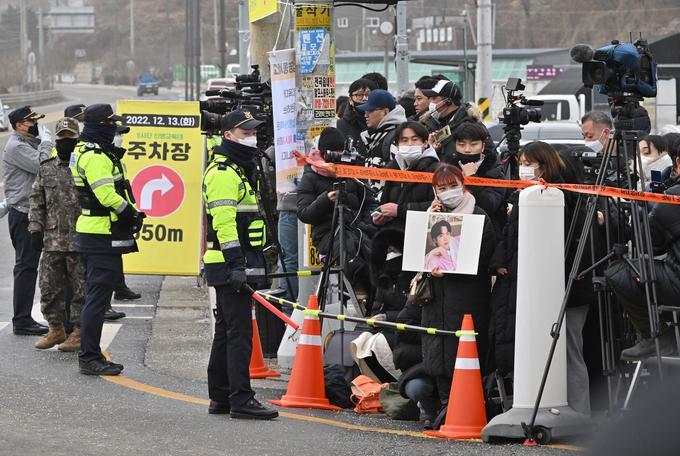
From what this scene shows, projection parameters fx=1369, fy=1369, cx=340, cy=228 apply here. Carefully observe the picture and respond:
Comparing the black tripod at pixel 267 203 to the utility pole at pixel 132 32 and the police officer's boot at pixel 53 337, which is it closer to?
the police officer's boot at pixel 53 337

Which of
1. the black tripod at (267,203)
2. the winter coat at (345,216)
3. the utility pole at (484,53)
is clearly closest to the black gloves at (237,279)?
the winter coat at (345,216)

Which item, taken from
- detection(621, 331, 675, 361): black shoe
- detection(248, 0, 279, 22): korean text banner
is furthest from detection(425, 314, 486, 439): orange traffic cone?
detection(248, 0, 279, 22): korean text banner

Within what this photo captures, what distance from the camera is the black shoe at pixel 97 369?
1043 cm

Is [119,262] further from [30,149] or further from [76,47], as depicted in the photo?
[76,47]

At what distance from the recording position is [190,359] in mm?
11336

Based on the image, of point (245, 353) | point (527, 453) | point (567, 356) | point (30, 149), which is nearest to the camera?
point (527, 453)

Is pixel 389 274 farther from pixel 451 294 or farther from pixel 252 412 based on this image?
pixel 252 412

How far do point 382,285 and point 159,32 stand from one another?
14370cm

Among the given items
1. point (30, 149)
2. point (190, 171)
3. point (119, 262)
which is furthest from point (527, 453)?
point (190, 171)

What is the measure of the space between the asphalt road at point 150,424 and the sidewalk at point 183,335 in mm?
137

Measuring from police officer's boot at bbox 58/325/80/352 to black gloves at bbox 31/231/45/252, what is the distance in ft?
2.85

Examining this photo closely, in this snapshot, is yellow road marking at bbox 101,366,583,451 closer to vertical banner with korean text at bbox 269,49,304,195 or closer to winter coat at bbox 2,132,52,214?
vertical banner with korean text at bbox 269,49,304,195

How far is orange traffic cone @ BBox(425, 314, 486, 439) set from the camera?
8.29 metres

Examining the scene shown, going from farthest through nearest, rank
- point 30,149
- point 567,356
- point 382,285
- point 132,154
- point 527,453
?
point 132,154 < point 30,149 < point 382,285 < point 567,356 < point 527,453
